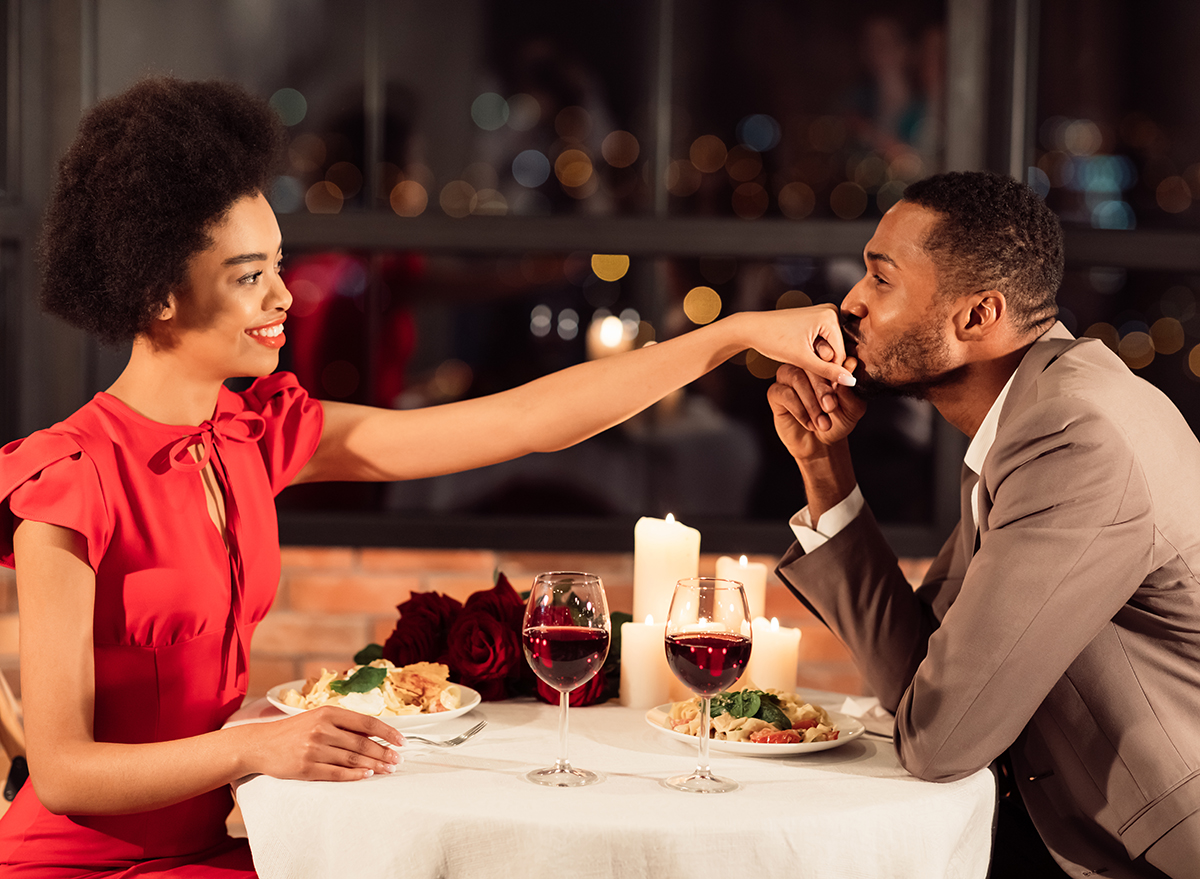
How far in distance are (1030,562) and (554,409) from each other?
29.2 inches

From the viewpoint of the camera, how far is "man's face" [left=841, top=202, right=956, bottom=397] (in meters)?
1.70

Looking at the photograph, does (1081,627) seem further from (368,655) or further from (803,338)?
(368,655)

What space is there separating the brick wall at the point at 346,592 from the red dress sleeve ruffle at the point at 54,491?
1.52 meters

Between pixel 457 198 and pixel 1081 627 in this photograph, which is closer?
pixel 1081 627

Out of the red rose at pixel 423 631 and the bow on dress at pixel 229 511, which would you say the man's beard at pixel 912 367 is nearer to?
the red rose at pixel 423 631

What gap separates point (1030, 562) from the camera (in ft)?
4.20

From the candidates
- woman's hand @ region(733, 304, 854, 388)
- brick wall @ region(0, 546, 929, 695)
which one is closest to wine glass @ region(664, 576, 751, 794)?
woman's hand @ region(733, 304, 854, 388)

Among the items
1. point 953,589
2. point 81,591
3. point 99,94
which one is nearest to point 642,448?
point 953,589

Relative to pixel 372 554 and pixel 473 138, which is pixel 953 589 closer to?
pixel 372 554

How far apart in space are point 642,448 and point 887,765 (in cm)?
179

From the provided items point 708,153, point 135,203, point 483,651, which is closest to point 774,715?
point 483,651

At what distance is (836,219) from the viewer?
2.78 metres

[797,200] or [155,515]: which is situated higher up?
[797,200]

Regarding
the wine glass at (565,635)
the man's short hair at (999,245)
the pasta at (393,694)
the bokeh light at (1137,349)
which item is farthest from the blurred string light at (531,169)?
the wine glass at (565,635)
